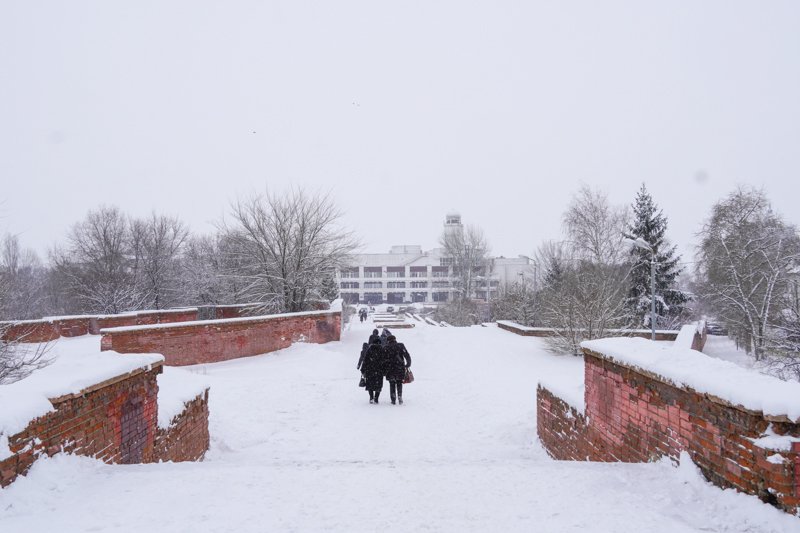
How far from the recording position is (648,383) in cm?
377

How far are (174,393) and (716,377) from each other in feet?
16.8

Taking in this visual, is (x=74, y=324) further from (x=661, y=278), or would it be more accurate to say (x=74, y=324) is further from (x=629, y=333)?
(x=661, y=278)

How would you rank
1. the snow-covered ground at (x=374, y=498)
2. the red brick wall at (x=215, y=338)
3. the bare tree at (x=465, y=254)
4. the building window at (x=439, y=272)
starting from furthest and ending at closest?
the building window at (x=439, y=272) < the bare tree at (x=465, y=254) < the red brick wall at (x=215, y=338) < the snow-covered ground at (x=374, y=498)

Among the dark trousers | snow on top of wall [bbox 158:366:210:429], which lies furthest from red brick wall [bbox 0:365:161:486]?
the dark trousers

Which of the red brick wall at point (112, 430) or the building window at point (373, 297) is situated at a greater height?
the red brick wall at point (112, 430)

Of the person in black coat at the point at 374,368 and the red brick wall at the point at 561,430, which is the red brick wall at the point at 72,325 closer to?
the person in black coat at the point at 374,368

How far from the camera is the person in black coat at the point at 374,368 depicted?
9172 millimetres

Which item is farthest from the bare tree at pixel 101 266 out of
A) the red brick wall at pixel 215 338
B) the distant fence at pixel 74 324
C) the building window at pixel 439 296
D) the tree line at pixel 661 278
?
the building window at pixel 439 296

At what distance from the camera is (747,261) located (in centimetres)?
2458

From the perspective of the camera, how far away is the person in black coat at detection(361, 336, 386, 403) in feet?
30.1

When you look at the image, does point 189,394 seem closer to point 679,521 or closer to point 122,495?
point 122,495

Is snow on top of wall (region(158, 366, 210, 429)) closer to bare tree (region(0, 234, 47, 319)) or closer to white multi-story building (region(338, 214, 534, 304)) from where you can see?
bare tree (region(0, 234, 47, 319))

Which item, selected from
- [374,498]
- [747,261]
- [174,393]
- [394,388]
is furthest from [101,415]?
[747,261]

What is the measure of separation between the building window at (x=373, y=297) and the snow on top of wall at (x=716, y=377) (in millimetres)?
90250
